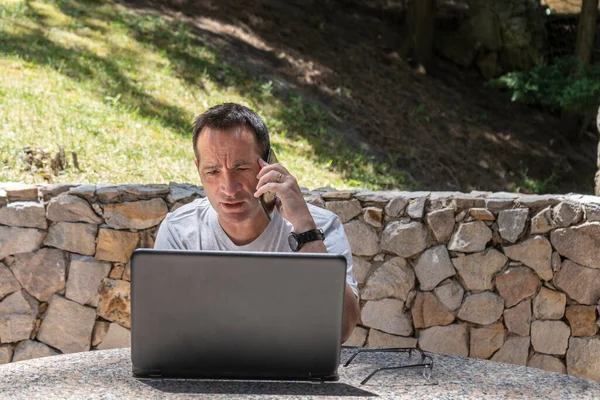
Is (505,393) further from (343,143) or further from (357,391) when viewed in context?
(343,143)

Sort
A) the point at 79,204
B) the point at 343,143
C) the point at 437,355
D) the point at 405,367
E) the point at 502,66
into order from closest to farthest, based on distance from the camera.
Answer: the point at 405,367 → the point at 437,355 → the point at 79,204 → the point at 343,143 → the point at 502,66

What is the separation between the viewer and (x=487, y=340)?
5.02 m

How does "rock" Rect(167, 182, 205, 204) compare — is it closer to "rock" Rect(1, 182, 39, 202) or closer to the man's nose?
"rock" Rect(1, 182, 39, 202)

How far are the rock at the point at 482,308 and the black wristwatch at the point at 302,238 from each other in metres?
2.77

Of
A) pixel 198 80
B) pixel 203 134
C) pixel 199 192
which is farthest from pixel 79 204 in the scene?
pixel 198 80

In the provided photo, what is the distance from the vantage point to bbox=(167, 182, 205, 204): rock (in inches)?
193

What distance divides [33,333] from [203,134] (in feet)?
9.55

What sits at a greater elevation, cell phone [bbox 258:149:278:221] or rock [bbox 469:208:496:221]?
cell phone [bbox 258:149:278:221]

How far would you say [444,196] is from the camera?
4.98 metres

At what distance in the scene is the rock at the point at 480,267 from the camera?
4965 millimetres

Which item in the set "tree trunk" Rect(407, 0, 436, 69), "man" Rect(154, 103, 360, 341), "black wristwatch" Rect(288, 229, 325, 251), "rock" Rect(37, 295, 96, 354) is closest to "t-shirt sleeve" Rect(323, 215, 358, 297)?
"man" Rect(154, 103, 360, 341)

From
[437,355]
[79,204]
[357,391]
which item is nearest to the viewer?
[357,391]

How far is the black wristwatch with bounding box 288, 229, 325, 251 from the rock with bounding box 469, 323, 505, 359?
9.32 feet

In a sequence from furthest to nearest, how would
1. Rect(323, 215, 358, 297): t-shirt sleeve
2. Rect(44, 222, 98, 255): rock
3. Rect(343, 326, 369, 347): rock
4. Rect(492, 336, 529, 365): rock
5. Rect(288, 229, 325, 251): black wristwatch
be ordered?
Rect(343, 326, 369, 347): rock < Rect(492, 336, 529, 365): rock < Rect(44, 222, 98, 255): rock < Rect(323, 215, 358, 297): t-shirt sleeve < Rect(288, 229, 325, 251): black wristwatch
